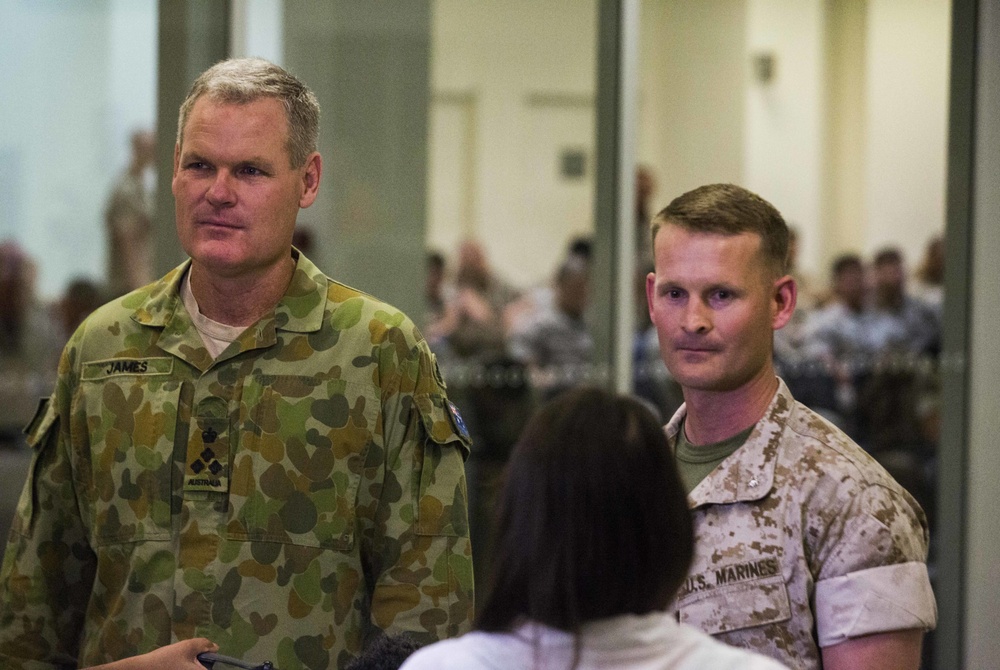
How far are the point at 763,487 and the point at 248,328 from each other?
2.78 ft

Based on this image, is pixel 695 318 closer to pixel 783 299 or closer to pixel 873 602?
pixel 783 299

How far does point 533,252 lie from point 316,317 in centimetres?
354

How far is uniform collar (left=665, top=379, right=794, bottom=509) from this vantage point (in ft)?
5.85

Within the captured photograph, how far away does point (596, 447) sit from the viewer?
4.06 ft

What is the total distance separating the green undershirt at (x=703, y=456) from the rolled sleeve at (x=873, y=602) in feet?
0.79

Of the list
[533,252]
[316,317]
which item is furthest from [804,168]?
[316,317]

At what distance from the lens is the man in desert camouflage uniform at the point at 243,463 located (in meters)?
1.98

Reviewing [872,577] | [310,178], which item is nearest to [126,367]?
[310,178]

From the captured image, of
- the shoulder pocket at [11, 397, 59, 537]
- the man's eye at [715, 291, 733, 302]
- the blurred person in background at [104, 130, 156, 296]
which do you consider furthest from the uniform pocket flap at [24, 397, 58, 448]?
the blurred person in background at [104, 130, 156, 296]

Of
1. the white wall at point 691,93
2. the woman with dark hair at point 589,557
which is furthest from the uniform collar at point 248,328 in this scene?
the white wall at point 691,93

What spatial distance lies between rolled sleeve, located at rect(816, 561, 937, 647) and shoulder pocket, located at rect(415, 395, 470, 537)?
59cm

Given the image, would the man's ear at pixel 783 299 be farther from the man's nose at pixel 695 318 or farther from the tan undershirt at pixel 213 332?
the tan undershirt at pixel 213 332

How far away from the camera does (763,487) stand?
5.82 ft

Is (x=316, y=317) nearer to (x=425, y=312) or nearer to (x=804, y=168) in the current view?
(x=425, y=312)
